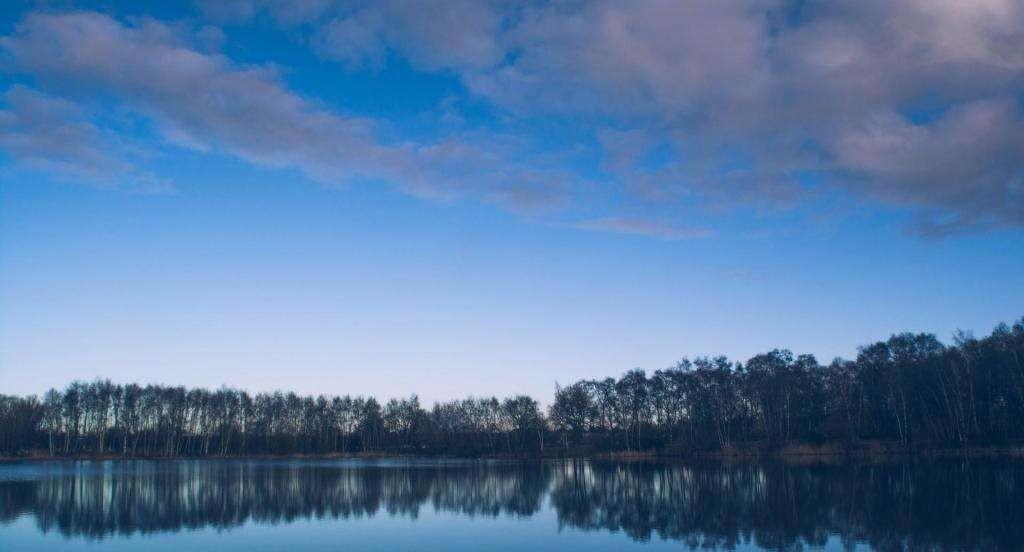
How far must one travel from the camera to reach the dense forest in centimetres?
8194

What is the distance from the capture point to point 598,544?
2381 centimetres

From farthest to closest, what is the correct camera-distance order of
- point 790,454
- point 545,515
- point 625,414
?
point 625,414, point 790,454, point 545,515

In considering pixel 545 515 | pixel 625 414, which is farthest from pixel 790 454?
pixel 545 515

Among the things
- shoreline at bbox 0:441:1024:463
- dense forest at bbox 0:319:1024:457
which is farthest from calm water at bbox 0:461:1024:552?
dense forest at bbox 0:319:1024:457

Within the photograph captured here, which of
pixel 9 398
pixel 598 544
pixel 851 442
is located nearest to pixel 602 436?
pixel 851 442

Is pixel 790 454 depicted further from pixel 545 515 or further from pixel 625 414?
pixel 545 515

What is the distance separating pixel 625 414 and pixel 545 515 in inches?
3184

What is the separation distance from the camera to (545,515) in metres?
31.9

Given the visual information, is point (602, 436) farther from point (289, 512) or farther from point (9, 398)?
point (9, 398)

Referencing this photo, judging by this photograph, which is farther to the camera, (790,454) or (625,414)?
(625,414)

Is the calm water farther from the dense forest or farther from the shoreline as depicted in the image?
the dense forest

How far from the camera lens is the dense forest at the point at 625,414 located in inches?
3226

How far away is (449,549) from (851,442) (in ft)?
240

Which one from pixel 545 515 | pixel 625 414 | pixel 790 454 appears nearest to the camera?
pixel 545 515
